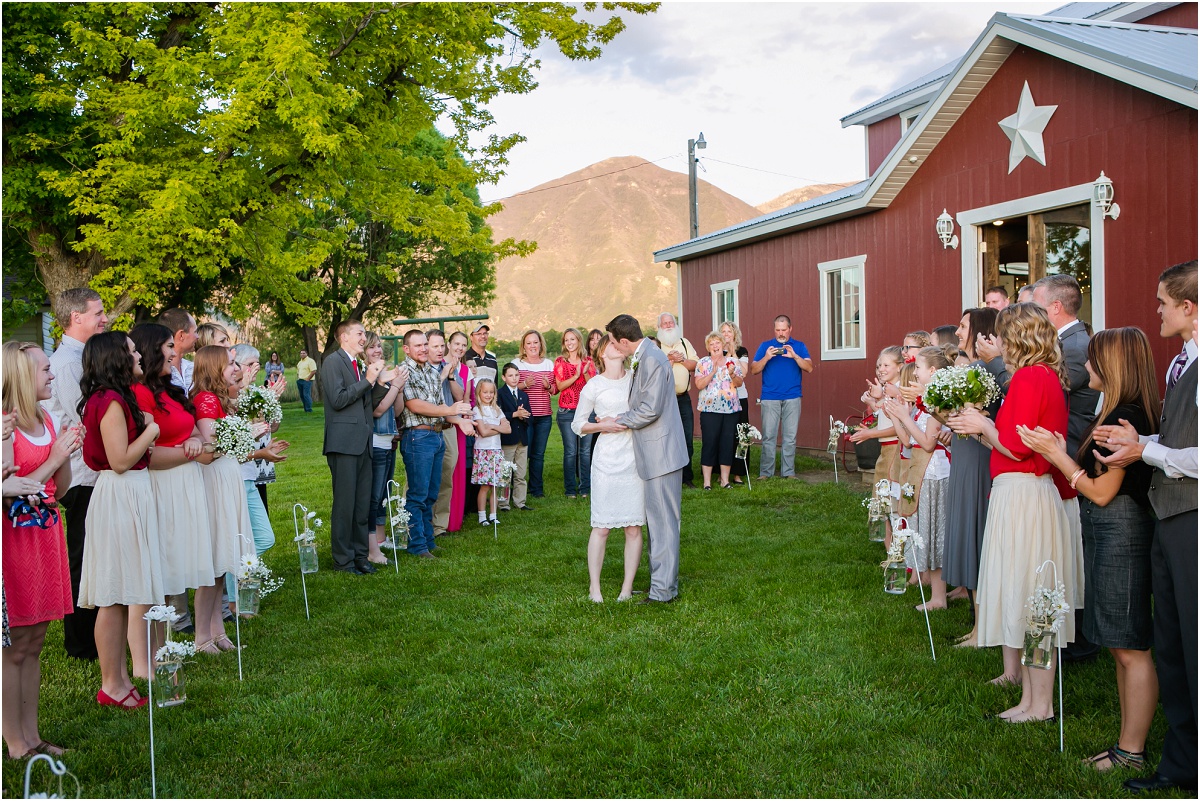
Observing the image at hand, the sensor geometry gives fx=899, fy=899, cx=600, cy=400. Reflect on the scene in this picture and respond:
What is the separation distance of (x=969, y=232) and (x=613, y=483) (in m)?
7.41

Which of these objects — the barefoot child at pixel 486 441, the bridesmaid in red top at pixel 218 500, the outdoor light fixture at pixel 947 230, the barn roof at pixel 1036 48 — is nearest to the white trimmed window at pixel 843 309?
the barn roof at pixel 1036 48

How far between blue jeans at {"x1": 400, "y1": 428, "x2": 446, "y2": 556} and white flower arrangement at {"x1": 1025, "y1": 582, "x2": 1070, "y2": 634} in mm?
5953

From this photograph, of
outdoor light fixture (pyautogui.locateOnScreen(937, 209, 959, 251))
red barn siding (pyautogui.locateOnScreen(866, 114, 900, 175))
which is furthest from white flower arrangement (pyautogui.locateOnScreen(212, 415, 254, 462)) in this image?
red barn siding (pyautogui.locateOnScreen(866, 114, 900, 175))

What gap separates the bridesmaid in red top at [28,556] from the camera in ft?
13.3

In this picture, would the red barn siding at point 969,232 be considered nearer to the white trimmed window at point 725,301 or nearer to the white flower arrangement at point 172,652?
the white trimmed window at point 725,301

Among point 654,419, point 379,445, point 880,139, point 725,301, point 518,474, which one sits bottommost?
point 518,474

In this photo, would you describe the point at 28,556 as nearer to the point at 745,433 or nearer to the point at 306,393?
the point at 745,433

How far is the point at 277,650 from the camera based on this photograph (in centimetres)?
589

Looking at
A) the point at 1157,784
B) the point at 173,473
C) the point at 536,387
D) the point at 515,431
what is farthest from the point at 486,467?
the point at 1157,784

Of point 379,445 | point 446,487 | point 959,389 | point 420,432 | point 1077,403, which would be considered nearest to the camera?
point 959,389

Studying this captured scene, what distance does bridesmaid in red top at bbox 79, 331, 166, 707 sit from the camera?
4.69 metres

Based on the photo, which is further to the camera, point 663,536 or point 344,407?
point 344,407

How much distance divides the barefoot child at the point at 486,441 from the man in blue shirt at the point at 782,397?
424 cm

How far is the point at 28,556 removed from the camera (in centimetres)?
408
